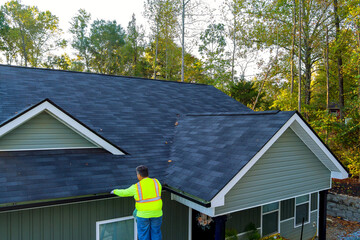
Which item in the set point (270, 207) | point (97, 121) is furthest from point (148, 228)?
point (270, 207)

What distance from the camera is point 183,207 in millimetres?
6746

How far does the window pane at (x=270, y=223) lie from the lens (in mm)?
8836

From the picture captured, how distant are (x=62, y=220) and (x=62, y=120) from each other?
7.25 ft

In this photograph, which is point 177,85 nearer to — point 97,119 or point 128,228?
point 97,119

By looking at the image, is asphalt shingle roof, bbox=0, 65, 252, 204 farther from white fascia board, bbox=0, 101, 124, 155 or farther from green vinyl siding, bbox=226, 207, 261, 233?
green vinyl siding, bbox=226, 207, 261, 233

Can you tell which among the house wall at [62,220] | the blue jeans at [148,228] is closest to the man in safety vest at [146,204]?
the blue jeans at [148,228]

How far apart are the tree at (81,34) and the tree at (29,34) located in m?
2.04

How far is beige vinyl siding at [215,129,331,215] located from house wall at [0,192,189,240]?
1961mm

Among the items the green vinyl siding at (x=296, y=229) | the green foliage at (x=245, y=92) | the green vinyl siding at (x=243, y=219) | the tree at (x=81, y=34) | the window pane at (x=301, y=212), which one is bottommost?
the green vinyl siding at (x=296, y=229)

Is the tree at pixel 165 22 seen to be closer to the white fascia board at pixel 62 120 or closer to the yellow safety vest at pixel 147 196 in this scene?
the white fascia board at pixel 62 120

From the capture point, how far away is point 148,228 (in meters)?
4.54

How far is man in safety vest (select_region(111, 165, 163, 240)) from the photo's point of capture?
4430 mm

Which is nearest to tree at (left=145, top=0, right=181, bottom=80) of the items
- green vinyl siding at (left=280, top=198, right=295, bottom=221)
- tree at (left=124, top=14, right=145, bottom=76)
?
tree at (left=124, top=14, right=145, bottom=76)

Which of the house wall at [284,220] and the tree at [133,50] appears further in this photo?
the tree at [133,50]
